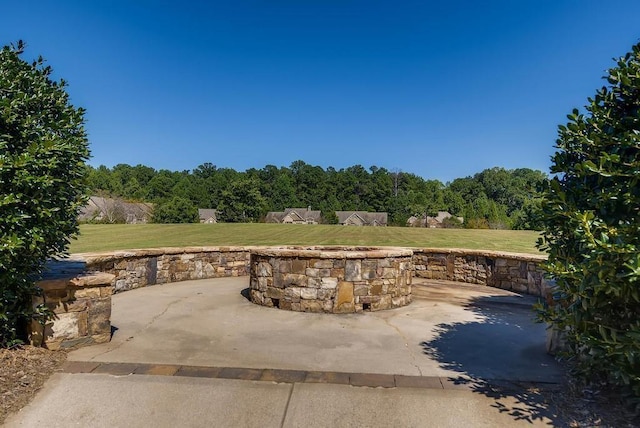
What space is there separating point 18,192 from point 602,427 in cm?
564

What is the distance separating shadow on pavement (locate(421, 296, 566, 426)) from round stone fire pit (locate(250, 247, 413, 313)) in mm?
1465

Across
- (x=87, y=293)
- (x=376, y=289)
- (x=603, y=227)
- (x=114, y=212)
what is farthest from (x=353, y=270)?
(x=114, y=212)

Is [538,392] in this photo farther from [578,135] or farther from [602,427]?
[578,135]

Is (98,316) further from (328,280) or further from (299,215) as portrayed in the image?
(299,215)

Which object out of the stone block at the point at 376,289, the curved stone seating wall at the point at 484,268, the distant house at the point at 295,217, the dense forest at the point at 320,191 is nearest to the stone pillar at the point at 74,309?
the stone block at the point at 376,289

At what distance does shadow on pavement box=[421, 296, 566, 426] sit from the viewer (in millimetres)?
3504

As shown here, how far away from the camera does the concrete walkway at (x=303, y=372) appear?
3.25 m

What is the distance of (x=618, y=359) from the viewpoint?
9.76 ft

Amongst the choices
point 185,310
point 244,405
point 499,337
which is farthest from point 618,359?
point 185,310

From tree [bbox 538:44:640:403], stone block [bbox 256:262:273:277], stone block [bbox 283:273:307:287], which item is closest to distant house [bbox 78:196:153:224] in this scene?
stone block [bbox 256:262:273:277]

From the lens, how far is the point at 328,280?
22.8 ft

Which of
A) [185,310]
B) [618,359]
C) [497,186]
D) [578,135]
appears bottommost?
[185,310]

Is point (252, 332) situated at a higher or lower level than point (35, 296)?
lower

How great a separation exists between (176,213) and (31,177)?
47.0m
